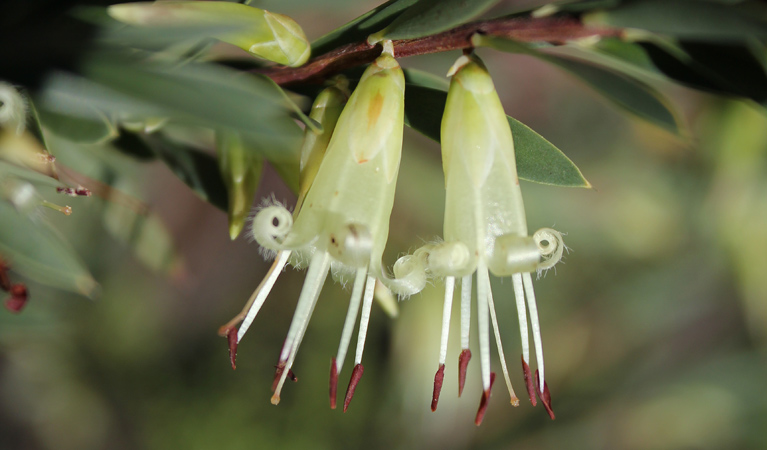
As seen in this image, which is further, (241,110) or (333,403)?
(333,403)

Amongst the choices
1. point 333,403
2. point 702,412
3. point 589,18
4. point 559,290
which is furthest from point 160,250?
point 702,412

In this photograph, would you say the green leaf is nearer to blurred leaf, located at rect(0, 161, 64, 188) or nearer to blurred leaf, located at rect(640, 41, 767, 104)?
blurred leaf, located at rect(640, 41, 767, 104)

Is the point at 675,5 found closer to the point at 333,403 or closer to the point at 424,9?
the point at 424,9

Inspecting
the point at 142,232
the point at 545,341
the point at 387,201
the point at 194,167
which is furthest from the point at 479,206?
the point at 545,341

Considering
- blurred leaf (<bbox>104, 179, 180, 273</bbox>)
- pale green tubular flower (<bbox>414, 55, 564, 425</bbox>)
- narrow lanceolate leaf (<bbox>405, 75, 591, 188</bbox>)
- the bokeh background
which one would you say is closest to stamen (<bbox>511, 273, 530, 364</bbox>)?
pale green tubular flower (<bbox>414, 55, 564, 425</bbox>)

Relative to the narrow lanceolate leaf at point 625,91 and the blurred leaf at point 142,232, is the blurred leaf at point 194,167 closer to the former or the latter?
the blurred leaf at point 142,232

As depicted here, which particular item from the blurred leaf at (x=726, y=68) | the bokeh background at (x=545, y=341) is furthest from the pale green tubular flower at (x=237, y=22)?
the bokeh background at (x=545, y=341)
